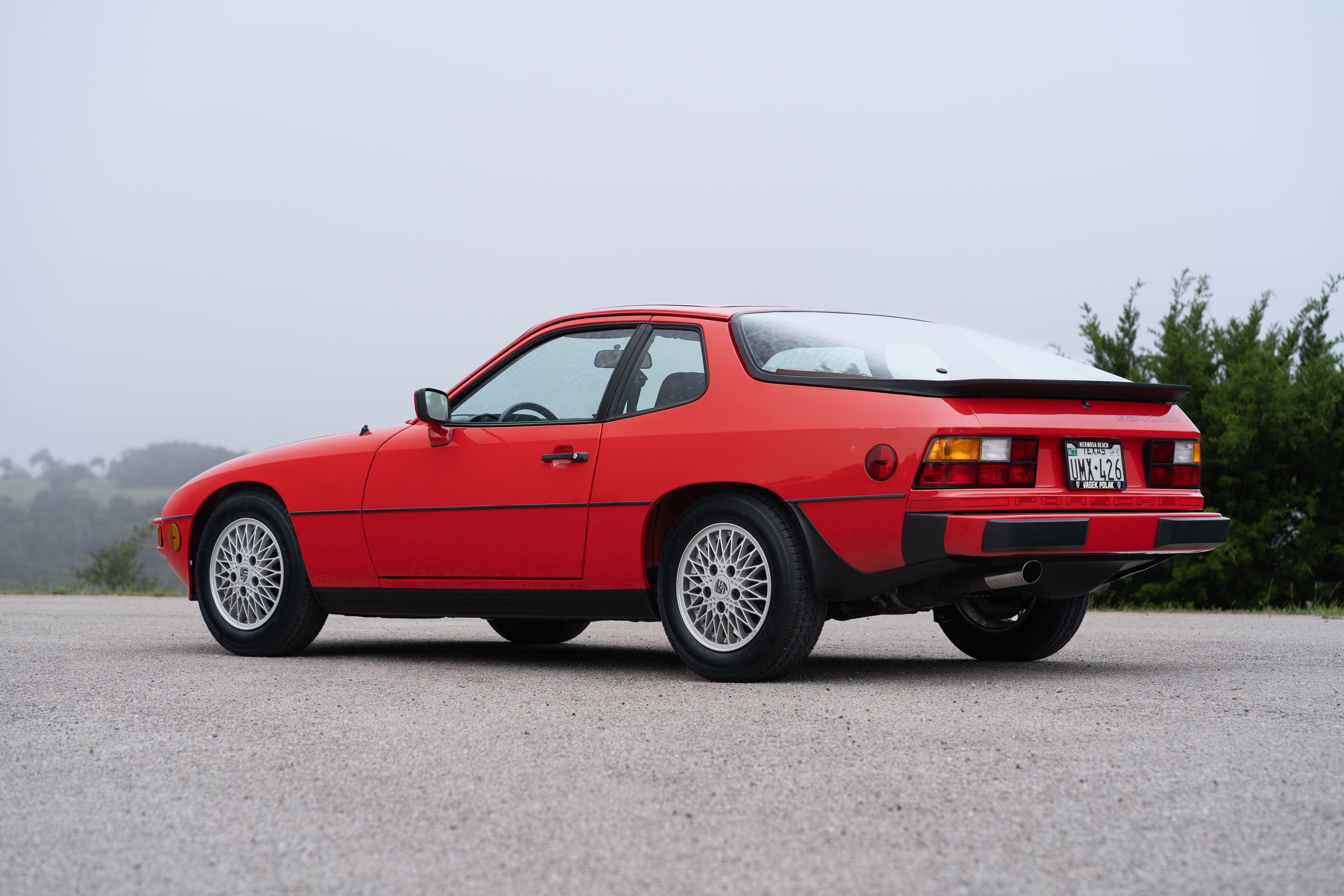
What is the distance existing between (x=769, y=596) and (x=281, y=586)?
2.91 metres

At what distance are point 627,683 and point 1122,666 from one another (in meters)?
2.36

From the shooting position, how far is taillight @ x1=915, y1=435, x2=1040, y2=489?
514cm

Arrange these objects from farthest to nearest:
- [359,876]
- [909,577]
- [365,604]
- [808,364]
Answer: [365,604]
[808,364]
[909,577]
[359,876]

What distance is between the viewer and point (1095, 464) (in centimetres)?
549

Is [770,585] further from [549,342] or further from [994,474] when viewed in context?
[549,342]

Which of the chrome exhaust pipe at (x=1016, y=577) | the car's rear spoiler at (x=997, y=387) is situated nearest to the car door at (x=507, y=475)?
the car's rear spoiler at (x=997, y=387)

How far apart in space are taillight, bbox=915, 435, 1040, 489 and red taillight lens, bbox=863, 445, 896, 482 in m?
0.11

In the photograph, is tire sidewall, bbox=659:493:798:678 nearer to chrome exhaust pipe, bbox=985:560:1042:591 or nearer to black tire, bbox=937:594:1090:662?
chrome exhaust pipe, bbox=985:560:1042:591

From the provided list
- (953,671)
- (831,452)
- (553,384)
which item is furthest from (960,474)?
(553,384)

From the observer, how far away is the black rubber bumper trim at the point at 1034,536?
5121 millimetres

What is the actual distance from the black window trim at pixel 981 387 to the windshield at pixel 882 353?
0.10 ft

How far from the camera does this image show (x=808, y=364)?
5691 mm

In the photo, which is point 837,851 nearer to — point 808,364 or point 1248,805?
point 1248,805

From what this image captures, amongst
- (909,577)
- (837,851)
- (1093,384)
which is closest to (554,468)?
(909,577)
